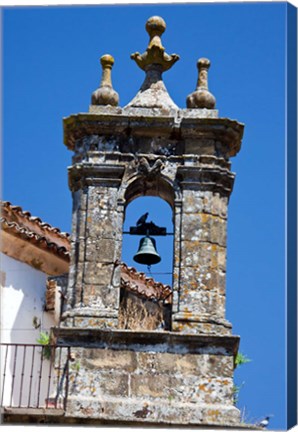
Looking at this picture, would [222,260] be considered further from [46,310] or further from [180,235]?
[46,310]

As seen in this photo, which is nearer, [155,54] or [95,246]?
[95,246]

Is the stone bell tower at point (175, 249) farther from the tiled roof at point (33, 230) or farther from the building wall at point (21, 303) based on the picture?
the building wall at point (21, 303)

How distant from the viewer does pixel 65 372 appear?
50.8ft

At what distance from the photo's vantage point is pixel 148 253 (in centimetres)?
1653

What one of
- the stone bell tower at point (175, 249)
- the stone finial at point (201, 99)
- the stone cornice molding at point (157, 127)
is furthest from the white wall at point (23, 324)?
the stone finial at point (201, 99)

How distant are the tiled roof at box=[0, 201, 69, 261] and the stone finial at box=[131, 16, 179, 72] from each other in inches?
72.9

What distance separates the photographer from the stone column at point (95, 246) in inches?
622

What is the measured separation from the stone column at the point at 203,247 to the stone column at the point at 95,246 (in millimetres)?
551

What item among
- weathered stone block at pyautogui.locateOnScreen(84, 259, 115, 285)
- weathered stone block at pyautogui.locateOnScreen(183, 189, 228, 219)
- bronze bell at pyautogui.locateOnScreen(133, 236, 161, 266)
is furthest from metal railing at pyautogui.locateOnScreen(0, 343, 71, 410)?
weathered stone block at pyautogui.locateOnScreen(183, 189, 228, 219)

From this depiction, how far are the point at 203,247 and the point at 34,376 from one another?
2.32 m

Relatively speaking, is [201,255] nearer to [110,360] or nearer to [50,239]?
[110,360]

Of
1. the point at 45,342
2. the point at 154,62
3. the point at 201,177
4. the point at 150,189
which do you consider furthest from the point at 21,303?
the point at 154,62

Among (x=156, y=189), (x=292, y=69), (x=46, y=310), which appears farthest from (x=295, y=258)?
(x=46, y=310)

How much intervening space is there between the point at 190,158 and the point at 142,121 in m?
0.54
